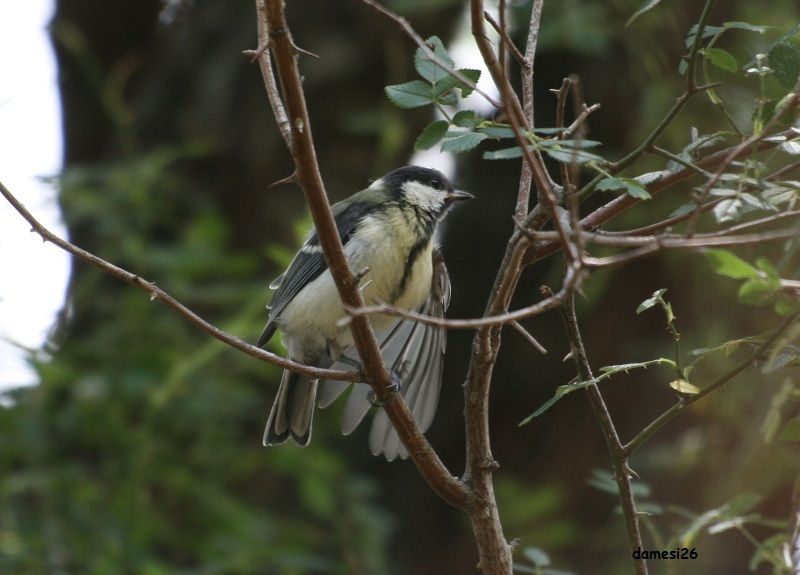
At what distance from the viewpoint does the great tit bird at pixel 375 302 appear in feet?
9.79

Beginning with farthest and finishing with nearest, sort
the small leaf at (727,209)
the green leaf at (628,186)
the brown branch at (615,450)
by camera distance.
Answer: the brown branch at (615,450) < the green leaf at (628,186) < the small leaf at (727,209)

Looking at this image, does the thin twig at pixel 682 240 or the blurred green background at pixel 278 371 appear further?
the blurred green background at pixel 278 371

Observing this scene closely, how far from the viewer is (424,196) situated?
3.30 meters

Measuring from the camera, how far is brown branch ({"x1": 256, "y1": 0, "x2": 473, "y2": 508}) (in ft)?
4.56

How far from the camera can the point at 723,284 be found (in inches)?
168

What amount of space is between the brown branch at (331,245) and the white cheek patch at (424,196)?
58.6 inches

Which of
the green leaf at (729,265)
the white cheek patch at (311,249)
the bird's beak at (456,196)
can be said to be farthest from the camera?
the bird's beak at (456,196)

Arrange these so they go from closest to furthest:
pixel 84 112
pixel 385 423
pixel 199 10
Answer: pixel 385 423 → pixel 199 10 → pixel 84 112

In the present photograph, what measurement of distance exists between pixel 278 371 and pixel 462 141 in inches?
113

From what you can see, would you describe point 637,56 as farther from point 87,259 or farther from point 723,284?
point 87,259

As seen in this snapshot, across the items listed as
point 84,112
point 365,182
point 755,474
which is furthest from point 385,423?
point 84,112

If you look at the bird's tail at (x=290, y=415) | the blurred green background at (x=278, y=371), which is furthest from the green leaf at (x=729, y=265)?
the blurred green background at (x=278, y=371)

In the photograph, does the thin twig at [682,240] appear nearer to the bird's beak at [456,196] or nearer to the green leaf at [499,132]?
the green leaf at [499,132]

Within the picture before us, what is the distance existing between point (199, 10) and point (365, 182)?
4.79ft
